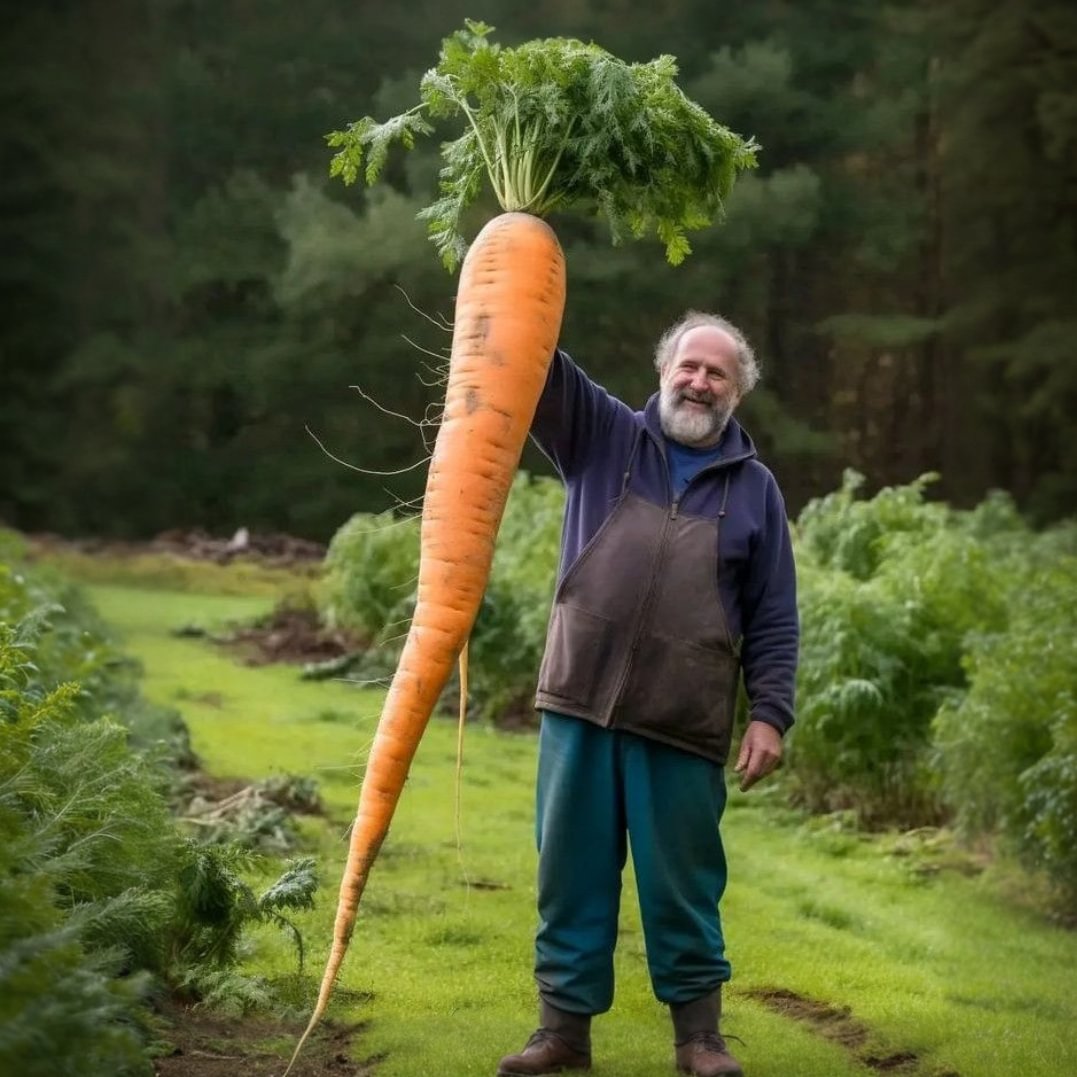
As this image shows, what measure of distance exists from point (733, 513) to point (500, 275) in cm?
82

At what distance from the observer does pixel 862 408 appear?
19.8m

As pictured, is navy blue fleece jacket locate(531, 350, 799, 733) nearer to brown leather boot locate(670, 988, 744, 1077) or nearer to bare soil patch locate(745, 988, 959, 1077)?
brown leather boot locate(670, 988, 744, 1077)

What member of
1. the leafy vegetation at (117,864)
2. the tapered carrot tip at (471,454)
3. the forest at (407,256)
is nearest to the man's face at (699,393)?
the tapered carrot tip at (471,454)

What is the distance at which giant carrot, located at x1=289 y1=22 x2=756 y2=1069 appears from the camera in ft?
13.1

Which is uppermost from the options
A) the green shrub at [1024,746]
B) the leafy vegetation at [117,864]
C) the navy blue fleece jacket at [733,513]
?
the navy blue fleece jacket at [733,513]

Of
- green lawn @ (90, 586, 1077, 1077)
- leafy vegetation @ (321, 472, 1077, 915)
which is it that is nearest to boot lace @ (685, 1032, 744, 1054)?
green lawn @ (90, 586, 1077, 1077)

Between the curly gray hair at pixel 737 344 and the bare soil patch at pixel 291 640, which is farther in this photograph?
the bare soil patch at pixel 291 640

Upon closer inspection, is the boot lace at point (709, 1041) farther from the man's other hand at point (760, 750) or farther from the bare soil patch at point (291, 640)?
the bare soil patch at point (291, 640)

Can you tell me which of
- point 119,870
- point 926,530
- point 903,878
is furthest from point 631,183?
point 926,530

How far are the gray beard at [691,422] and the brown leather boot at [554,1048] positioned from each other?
1.40 metres

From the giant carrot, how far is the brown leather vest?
12.2 inches

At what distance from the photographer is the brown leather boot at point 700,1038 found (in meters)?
3.85

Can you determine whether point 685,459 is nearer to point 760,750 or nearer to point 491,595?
point 760,750

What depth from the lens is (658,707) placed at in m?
3.82
